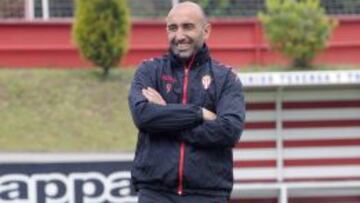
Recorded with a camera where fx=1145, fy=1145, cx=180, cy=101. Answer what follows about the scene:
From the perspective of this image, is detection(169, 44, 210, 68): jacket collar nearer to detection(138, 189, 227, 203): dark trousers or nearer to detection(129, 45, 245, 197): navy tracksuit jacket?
detection(129, 45, 245, 197): navy tracksuit jacket

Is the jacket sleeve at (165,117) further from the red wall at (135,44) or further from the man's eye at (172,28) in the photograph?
the red wall at (135,44)

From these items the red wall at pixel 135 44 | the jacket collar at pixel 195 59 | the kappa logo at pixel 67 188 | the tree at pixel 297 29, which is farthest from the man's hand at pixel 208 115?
the red wall at pixel 135 44

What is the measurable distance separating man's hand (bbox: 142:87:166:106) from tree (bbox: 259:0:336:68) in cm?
1117

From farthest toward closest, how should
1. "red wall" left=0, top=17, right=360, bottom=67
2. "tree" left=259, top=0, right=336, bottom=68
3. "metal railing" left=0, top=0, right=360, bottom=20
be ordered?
"metal railing" left=0, top=0, right=360, bottom=20 → "red wall" left=0, top=17, right=360, bottom=67 → "tree" left=259, top=0, right=336, bottom=68

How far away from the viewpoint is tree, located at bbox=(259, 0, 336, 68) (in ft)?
53.7

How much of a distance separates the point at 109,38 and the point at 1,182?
307 inches

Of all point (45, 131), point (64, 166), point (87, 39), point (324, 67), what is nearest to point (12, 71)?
point (87, 39)

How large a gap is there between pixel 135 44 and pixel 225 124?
12.0 meters

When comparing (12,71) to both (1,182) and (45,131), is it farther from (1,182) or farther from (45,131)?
(1,182)

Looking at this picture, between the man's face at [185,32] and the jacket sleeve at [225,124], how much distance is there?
25 cm

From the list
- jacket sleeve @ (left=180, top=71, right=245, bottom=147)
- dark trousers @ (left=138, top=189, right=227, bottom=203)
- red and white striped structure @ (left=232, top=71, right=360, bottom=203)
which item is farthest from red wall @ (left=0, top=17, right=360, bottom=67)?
dark trousers @ (left=138, top=189, right=227, bottom=203)

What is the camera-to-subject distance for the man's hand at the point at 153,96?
5.18 m

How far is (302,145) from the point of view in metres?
8.75

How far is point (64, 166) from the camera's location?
8266 mm
